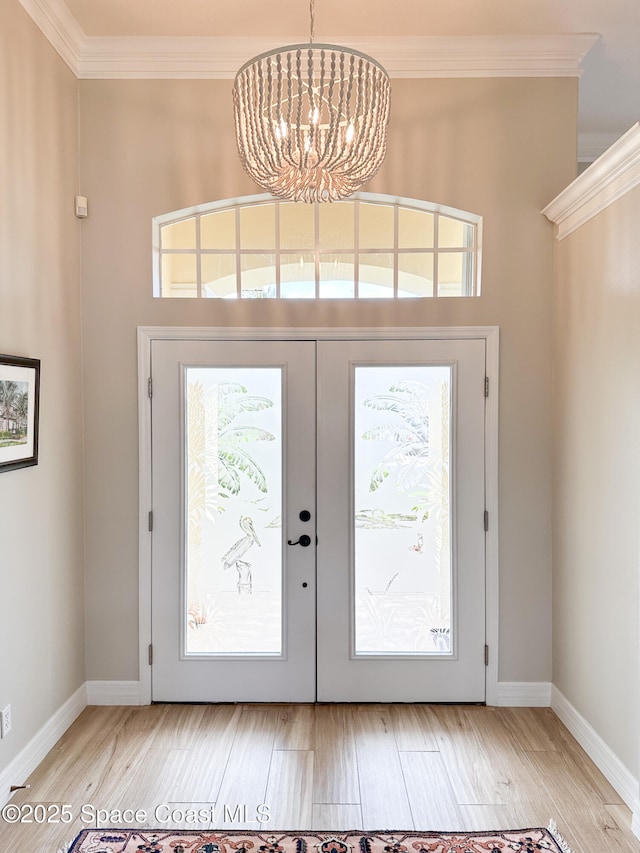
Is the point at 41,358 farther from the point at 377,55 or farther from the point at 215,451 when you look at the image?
the point at 377,55

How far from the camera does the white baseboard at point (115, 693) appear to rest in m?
3.14

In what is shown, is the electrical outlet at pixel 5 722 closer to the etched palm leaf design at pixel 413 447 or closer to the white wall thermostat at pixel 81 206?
the etched palm leaf design at pixel 413 447

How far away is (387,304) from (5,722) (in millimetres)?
2601

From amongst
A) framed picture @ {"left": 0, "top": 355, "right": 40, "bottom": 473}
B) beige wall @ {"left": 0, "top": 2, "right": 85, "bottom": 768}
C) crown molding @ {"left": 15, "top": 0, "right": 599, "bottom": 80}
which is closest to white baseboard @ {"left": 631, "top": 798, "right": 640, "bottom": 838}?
beige wall @ {"left": 0, "top": 2, "right": 85, "bottom": 768}

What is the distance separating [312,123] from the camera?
5.90ft

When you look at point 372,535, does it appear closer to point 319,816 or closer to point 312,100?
point 319,816

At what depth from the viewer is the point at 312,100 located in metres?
1.76

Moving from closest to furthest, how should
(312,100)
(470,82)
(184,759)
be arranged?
(312,100)
(184,759)
(470,82)

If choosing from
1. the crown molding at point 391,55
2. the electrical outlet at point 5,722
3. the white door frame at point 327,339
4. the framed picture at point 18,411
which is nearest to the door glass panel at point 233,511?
the white door frame at point 327,339

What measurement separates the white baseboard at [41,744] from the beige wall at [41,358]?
5cm

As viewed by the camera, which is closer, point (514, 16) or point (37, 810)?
point (37, 810)

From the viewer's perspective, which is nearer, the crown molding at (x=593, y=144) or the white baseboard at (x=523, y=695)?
the white baseboard at (x=523, y=695)

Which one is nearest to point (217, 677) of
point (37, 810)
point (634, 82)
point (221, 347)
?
point (37, 810)

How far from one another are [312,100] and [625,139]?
50.5 inches
